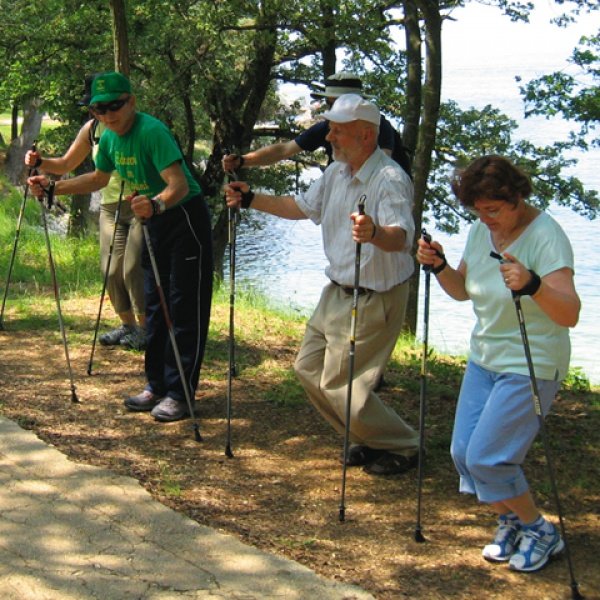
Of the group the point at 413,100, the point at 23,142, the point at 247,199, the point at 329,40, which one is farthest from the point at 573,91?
the point at 23,142

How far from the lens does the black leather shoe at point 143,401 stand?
612 centimetres

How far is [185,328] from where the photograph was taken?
597 centimetres

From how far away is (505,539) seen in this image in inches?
164

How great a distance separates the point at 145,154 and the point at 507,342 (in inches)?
111

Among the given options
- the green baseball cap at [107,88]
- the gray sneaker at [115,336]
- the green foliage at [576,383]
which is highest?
the green baseball cap at [107,88]

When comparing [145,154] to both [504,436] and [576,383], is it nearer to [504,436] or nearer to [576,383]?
[504,436]

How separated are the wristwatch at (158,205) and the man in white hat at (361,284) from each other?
721 millimetres

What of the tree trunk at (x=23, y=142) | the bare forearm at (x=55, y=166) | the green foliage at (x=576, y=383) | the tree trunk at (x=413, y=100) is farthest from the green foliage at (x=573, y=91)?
the tree trunk at (x=23, y=142)

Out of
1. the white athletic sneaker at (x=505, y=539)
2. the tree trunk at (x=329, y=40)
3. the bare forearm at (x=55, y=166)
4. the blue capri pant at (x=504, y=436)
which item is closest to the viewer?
the blue capri pant at (x=504, y=436)

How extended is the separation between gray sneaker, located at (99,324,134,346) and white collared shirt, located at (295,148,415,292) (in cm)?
290

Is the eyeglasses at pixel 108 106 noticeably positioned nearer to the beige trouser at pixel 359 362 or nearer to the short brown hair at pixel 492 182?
the beige trouser at pixel 359 362

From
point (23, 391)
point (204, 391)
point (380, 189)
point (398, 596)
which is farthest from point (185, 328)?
point (398, 596)

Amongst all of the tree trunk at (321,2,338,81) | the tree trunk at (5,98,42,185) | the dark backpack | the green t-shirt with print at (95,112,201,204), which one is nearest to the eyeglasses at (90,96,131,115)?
the green t-shirt with print at (95,112,201,204)

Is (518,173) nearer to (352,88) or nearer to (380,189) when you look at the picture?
(380,189)
